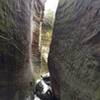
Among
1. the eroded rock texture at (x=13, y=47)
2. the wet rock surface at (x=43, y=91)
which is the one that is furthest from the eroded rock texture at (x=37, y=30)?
the eroded rock texture at (x=13, y=47)

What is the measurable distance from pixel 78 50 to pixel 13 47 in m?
1.02

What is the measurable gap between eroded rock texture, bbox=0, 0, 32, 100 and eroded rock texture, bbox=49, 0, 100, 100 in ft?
1.94

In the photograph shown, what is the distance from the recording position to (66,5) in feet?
10.9

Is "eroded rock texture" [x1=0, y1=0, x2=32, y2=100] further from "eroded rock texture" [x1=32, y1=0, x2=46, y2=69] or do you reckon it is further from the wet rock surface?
"eroded rock texture" [x1=32, y1=0, x2=46, y2=69]

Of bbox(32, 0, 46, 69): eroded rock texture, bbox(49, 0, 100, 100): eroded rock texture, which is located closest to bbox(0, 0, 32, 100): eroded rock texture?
bbox(49, 0, 100, 100): eroded rock texture

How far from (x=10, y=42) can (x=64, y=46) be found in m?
0.81

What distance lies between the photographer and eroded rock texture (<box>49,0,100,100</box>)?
6.70ft

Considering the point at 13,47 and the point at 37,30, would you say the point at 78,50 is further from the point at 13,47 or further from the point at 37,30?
the point at 37,30

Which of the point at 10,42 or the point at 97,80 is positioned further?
the point at 10,42

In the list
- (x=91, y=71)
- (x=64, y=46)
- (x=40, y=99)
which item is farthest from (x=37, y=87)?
(x=91, y=71)

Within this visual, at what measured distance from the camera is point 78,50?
246 cm

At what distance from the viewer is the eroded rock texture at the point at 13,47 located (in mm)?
2650

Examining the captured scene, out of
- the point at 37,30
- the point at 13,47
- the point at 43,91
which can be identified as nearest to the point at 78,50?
the point at 13,47

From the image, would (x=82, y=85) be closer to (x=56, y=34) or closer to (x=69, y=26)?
(x=69, y=26)
